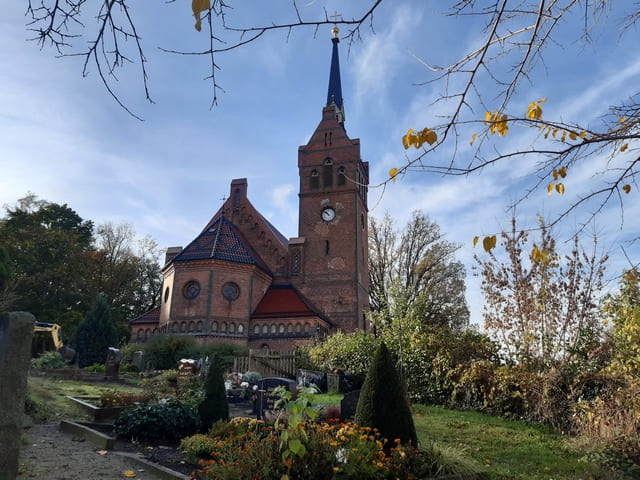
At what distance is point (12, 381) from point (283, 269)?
2840 centimetres

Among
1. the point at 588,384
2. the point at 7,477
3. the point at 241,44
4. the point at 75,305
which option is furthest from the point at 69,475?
the point at 75,305

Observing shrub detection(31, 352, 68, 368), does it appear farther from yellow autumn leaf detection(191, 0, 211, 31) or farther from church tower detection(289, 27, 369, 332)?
yellow autumn leaf detection(191, 0, 211, 31)

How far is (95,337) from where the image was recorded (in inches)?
1165

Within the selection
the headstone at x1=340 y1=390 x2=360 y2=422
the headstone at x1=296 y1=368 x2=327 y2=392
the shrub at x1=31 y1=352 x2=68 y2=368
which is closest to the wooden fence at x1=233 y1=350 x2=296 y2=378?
the headstone at x1=296 y1=368 x2=327 y2=392

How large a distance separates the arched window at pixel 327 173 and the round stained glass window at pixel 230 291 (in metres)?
10.1

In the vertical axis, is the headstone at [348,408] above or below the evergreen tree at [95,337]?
below

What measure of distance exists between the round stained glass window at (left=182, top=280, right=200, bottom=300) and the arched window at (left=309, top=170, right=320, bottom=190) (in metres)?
11.2

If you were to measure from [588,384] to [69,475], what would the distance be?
1120 cm

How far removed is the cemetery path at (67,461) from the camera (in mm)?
6383

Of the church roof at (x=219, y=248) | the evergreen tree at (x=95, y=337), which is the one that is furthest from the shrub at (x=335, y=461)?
the evergreen tree at (x=95, y=337)

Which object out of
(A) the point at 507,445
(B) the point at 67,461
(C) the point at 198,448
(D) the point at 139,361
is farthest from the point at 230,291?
(B) the point at 67,461

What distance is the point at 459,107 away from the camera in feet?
12.7

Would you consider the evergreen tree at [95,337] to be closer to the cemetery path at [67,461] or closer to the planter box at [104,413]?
the planter box at [104,413]

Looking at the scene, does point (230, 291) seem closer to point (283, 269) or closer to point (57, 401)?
point (283, 269)
